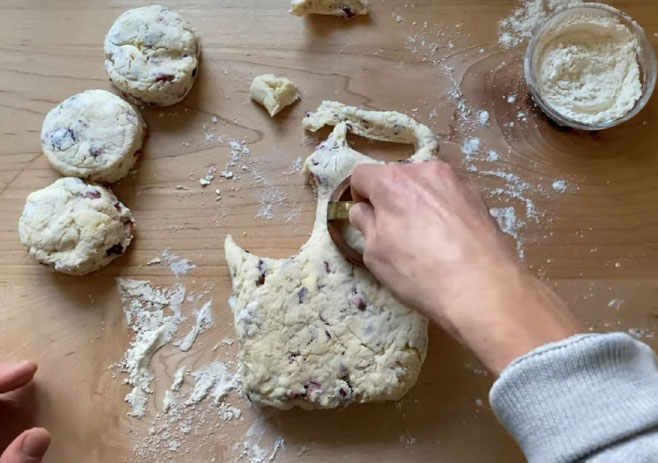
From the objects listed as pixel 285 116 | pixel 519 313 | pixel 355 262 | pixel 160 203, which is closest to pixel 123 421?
pixel 160 203

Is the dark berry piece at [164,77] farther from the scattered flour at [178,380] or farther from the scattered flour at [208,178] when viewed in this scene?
the scattered flour at [178,380]

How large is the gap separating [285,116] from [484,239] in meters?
0.53

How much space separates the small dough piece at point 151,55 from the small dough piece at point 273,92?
126mm

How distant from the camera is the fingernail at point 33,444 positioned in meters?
1.01

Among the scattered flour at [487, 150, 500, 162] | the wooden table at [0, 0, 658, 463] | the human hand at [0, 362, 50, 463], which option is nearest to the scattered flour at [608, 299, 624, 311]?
the wooden table at [0, 0, 658, 463]

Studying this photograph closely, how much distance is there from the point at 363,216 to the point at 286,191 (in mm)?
289

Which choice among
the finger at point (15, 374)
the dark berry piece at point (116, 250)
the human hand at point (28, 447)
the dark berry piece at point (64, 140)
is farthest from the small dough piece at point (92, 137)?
the human hand at point (28, 447)

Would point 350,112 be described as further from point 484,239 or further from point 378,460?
point 378,460

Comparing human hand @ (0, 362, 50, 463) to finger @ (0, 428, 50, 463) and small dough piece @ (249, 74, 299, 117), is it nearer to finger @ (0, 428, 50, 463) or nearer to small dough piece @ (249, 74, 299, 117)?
finger @ (0, 428, 50, 463)

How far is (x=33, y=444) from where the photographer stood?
A: 3.33 ft

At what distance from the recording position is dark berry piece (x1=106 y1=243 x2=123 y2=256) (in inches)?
46.0

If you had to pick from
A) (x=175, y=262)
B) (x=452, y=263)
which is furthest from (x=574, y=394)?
(x=175, y=262)

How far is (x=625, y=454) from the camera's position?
70 cm

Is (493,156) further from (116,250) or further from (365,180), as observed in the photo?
(116,250)
